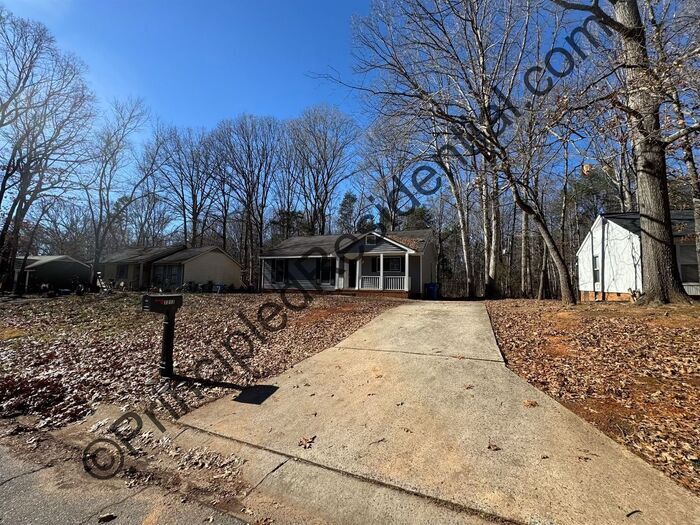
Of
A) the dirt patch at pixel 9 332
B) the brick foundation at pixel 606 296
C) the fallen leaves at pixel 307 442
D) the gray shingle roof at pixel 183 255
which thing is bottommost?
the fallen leaves at pixel 307 442

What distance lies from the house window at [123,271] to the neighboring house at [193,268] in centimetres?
329

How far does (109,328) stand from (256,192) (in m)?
26.5

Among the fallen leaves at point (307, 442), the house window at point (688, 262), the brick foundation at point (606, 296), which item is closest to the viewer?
the fallen leaves at point (307, 442)

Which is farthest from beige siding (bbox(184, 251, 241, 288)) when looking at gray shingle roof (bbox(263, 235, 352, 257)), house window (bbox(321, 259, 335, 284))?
house window (bbox(321, 259, 335, 284))

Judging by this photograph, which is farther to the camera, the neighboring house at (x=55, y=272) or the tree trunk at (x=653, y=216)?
the neighboring house at (x=55, y=272)

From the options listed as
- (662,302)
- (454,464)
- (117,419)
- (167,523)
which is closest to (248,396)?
(117,419)

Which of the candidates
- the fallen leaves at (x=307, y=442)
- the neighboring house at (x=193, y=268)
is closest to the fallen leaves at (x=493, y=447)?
the fallen leaves at (x=307, y=442)

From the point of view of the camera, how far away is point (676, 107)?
16.8ft

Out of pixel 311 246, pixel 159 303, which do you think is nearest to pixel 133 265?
pixel 311 246

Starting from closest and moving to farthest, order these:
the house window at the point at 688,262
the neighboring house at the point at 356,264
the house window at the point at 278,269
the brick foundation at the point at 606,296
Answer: the house window at the point at 688,262
the brick foundation at the point at 606,296
the neighboring house at the point at 356,264
the house window at the point at 278,269

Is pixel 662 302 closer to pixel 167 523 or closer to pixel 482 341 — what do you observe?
pixel 482 341

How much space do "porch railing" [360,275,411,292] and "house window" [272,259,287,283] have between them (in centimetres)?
657

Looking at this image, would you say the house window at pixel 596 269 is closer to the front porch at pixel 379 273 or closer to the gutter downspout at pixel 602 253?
the gutter downspout at pixel 602 253

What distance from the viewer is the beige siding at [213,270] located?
27.1 metres
